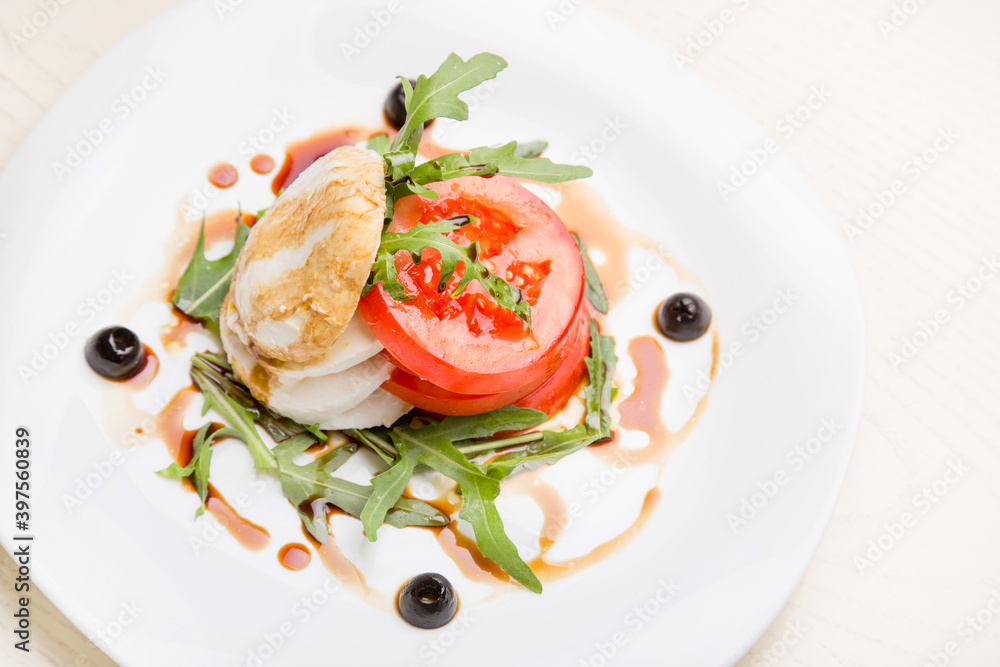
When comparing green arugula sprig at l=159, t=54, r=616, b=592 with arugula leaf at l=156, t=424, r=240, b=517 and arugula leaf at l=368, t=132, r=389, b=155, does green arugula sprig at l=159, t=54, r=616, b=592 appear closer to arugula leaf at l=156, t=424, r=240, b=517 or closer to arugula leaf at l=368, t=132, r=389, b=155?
arugula leaf at l=156, t=424, r=240, b=517

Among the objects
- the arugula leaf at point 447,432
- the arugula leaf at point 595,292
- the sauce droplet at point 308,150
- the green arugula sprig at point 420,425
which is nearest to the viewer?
the green arugula sprig at point 420,425

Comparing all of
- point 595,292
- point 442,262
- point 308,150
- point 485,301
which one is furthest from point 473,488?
point 308,150

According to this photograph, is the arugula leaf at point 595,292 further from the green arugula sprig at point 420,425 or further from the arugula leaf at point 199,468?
the arugula leaf at point 199,468

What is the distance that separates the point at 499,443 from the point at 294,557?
0.81 meters

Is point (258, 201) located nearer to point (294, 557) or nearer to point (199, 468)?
point (199, 468)

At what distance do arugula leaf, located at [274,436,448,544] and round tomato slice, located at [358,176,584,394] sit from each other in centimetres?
49

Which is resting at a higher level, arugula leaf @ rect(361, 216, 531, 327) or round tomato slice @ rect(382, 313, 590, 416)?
arugula leaf @ rect(361, 216, 531, 327)

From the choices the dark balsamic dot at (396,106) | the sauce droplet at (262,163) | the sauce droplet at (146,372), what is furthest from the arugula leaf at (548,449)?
the sauce droplet at (262,163)

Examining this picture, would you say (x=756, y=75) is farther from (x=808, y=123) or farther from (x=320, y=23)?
(x=320, y=23)

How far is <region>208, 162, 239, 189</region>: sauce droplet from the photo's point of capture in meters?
3.19

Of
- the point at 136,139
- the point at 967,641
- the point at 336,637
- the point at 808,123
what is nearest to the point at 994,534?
the point at 967,641

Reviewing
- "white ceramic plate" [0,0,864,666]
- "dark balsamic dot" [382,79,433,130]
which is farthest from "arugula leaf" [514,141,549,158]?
"dark balsamic dot" [382,79,433,130]

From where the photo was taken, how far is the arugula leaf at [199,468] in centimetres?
271

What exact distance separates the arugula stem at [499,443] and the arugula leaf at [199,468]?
85 cm
